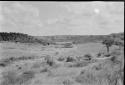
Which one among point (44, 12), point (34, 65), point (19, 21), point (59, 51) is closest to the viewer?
point (44, 12)

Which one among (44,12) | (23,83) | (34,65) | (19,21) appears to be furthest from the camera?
(34,65)

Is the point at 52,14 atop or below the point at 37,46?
atop

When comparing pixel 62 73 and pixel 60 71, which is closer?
pixel 62 73

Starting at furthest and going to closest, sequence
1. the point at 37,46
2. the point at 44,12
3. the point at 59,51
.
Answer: the point at 37,46
the point at 59,51
the point at 44,12

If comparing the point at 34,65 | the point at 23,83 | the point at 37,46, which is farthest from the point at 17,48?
the point at 23,83

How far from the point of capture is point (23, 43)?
25.4 ft

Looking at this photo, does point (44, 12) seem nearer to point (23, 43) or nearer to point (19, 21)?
point (19, 21)

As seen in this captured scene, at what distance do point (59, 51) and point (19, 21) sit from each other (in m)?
4.04

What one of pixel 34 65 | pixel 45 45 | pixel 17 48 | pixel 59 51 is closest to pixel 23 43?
pixel 17 48

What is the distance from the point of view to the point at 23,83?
10.3ft

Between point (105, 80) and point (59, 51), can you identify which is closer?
point (105, 80)

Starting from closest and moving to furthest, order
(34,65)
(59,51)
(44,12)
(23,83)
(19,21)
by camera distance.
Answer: (44,12), (19,21), (23,83), (34,65), (59,51)

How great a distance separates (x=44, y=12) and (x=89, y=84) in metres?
1.41

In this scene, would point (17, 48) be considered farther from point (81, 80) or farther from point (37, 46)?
point (81, 80)
